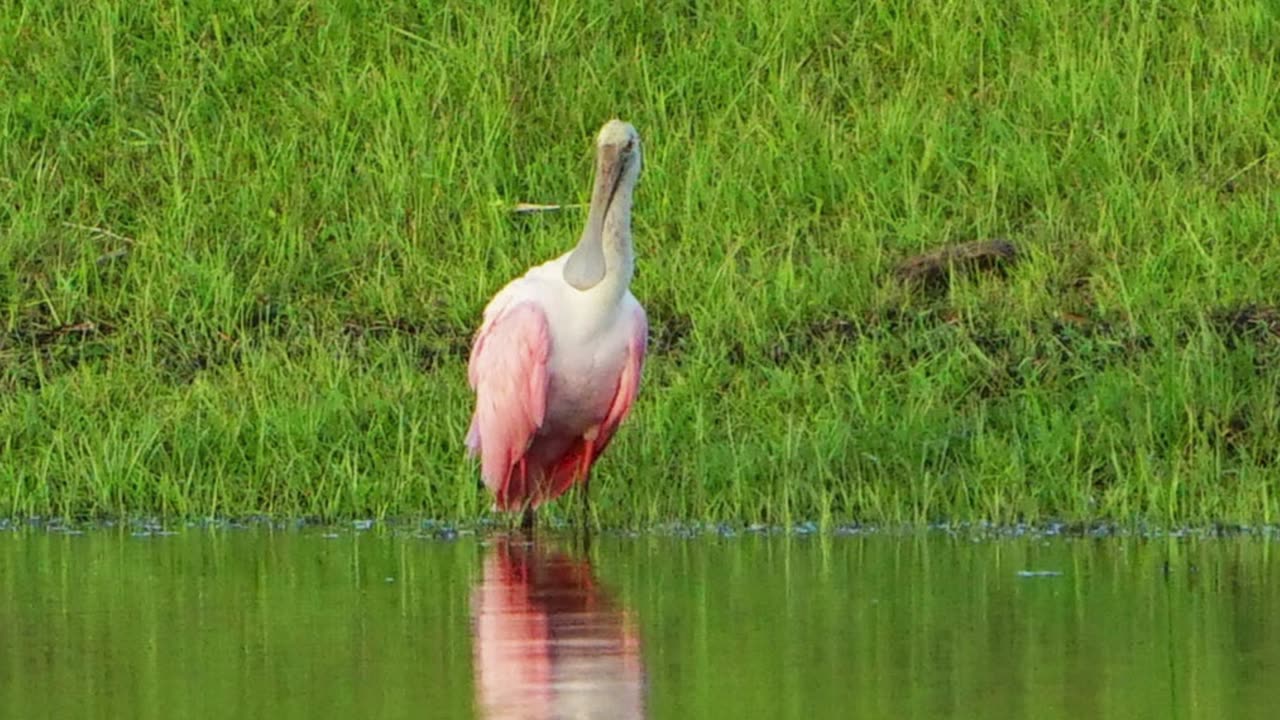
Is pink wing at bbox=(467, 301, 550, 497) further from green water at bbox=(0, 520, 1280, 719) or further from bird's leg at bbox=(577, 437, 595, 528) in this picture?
green water at bbox=(0, 520, 1280, 719)

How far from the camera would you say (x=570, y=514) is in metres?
10.0

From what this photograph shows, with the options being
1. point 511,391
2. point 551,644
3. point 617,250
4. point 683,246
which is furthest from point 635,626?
point 683,246

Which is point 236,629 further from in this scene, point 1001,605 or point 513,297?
point 513,297

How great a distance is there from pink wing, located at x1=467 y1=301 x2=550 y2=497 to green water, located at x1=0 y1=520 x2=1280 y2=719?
390 millimetres

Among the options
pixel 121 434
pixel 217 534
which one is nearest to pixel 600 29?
pixel 121 434

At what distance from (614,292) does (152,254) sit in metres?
3.76

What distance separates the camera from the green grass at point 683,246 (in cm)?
989

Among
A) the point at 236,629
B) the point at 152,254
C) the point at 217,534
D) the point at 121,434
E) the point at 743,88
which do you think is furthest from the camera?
the point at 743,88

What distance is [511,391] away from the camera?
9.68 metres

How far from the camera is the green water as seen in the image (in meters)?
6.14

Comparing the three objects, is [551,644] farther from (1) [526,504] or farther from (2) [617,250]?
(2) [617,250]

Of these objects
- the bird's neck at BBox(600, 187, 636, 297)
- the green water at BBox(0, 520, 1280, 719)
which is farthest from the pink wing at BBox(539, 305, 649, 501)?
the green water at BBox(0, 520, 1280, 719)

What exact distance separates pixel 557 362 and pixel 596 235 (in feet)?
1.51

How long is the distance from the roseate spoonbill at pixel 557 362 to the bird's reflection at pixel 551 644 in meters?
0.92
